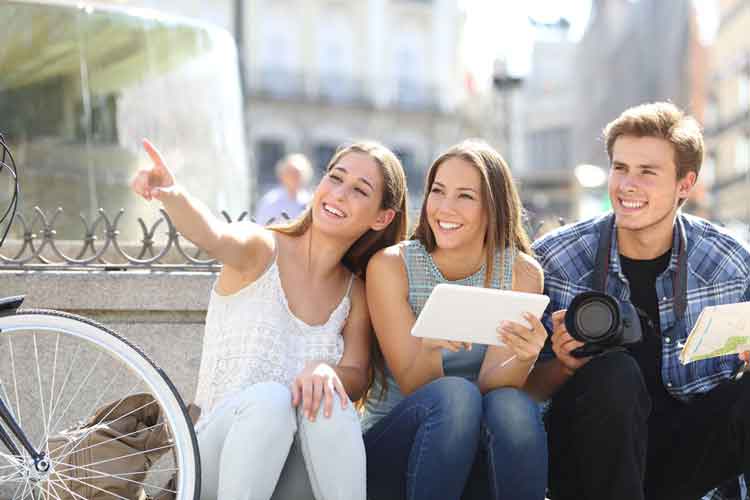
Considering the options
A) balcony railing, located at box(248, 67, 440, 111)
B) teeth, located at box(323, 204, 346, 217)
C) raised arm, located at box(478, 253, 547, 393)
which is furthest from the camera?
balcony railing, located at box(248, 67, 440, 111)

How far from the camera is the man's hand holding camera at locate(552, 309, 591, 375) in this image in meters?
3.62

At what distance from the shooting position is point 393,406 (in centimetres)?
383

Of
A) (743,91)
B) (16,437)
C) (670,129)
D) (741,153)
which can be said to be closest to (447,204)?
(670,129)

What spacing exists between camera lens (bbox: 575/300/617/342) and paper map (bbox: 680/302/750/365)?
24 cm

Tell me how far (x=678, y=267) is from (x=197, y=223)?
5.41 ft

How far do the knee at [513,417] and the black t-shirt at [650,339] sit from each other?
568 mm

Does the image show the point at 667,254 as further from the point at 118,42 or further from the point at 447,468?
the point at 118,42

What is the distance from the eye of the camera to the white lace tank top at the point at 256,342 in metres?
3.49

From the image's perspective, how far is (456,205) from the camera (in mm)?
3738

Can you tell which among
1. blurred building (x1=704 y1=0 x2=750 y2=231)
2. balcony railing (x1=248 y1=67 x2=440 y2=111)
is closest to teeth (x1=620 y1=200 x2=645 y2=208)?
blurred building (x1=704 y1=0 x2=750 y2=231)

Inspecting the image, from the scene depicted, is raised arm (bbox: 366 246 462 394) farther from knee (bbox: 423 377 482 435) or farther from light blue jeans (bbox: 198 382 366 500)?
light blue jeans (bbox: 198 382 366 500)

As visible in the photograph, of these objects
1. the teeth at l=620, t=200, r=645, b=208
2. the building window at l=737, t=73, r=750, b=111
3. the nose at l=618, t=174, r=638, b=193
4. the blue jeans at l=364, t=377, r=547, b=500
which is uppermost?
the building window at l=737, t=73, r=750, b=111

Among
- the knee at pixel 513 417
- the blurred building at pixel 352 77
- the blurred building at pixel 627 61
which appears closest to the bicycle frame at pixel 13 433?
the knee at pixel 513 417

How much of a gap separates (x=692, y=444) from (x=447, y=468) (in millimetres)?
844
